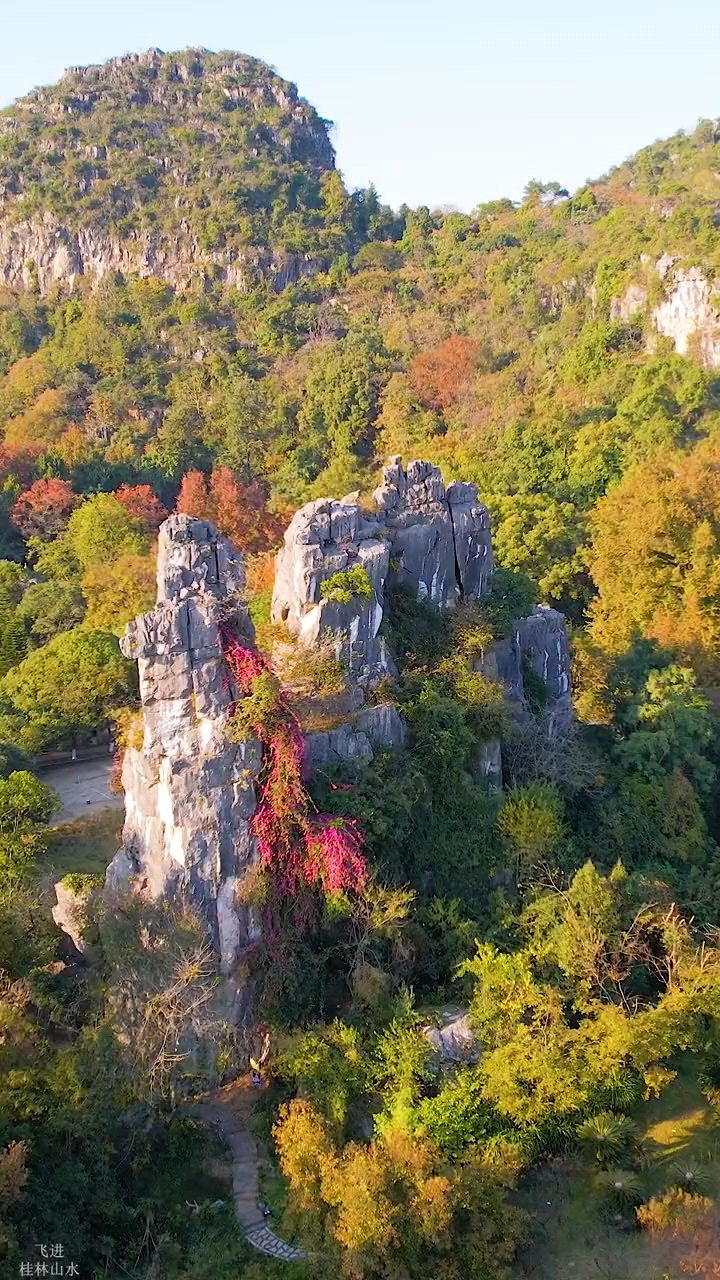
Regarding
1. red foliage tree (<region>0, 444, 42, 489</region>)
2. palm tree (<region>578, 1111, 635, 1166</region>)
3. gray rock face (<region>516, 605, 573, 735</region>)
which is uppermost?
red foliage tree (<region>0, 444, 42, 489</region>)

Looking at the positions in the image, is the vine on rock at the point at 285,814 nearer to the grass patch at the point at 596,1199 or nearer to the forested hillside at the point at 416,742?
the forested hillside at the point at 416,742

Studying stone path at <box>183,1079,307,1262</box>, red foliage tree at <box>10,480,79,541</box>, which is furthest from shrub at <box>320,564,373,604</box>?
red foliage tree at <box>10,480,79,541</box>

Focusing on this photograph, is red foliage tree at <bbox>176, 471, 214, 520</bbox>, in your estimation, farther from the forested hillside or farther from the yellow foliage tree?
the yellow foliage tree

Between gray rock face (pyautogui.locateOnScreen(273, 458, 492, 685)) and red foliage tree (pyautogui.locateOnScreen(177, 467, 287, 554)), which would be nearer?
gray rock face (pyautogui.locateOnScreen(273, 458, 492, 685))

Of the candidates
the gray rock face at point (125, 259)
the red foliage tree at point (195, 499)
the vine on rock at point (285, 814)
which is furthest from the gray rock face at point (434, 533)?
the gray rock face at point (125, 259)

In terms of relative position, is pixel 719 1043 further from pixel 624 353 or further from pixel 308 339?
pixel 308 339

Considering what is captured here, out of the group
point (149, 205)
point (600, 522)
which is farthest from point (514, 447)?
point (149, 205)
